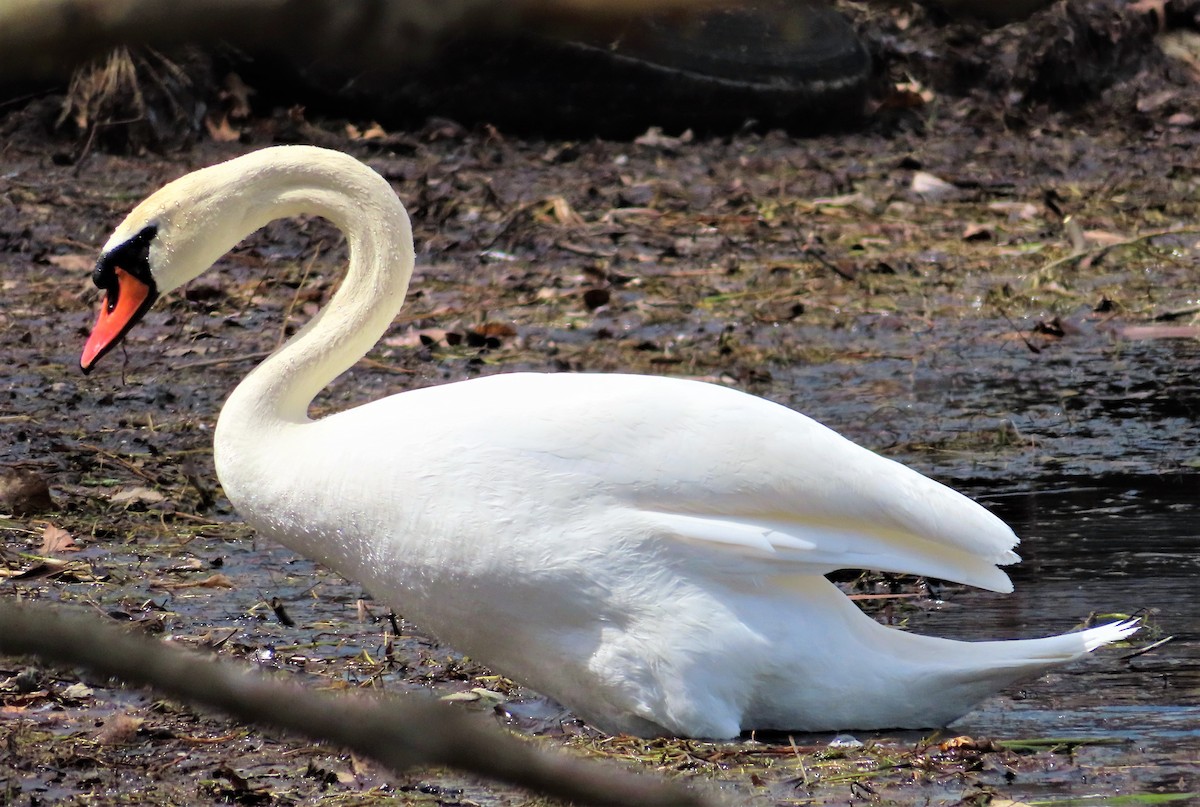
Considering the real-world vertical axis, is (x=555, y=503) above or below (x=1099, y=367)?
above

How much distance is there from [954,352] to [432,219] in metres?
3.40

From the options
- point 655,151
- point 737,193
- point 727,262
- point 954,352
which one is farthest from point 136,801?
point 655,151

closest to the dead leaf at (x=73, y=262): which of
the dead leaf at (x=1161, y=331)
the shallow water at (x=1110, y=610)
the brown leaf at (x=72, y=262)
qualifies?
the brown leaf at (x=72, y=262)

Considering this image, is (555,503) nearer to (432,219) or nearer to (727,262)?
(727,262)

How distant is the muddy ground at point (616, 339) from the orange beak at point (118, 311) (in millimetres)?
775

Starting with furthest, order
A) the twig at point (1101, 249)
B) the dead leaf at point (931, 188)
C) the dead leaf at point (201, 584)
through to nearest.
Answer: the dead leaf at point (931, 188) → the twig at point (1101, 249) → the dead leaf at point (201, 584)

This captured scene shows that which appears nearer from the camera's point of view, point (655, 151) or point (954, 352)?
point (954, 352)

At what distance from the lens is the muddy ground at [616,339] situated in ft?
12.3

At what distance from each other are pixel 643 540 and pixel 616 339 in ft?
14.3

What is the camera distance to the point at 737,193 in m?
10.7

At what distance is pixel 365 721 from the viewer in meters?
0.98

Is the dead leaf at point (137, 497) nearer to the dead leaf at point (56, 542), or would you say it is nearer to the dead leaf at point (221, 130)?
the dead leaf at point (56, 542)

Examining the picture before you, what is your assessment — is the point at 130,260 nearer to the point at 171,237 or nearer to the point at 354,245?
the point at 171,237

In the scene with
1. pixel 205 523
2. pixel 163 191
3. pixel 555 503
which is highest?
pixel 163 191
